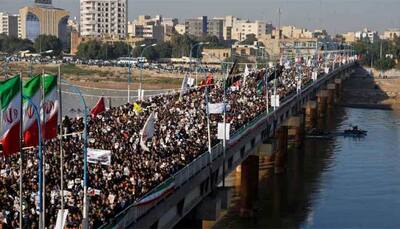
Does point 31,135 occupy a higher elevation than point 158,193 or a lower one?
higher


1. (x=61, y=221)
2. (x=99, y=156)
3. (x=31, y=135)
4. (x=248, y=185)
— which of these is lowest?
(x=248, y=185)

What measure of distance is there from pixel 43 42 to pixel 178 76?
113 ft

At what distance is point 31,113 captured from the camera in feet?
66.4

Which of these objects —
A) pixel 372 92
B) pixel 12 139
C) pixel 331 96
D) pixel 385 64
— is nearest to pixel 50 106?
pixel 12 139

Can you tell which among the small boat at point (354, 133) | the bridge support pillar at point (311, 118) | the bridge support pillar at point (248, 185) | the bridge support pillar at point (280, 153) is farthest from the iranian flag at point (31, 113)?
the bridge support pillar at point (311, 118)

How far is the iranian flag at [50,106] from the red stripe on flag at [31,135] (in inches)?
31.7

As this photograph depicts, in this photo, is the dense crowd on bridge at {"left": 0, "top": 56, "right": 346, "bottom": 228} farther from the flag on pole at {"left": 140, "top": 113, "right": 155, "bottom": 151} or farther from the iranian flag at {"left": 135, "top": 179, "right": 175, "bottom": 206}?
the flag on pole at {"left": 140, "top": 113, "right": 155, "bottom": 151}

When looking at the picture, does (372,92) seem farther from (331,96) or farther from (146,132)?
(146,132)

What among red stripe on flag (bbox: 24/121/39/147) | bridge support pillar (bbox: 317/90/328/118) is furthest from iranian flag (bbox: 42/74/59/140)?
bridge support pillar (bbox: 317/90/328/118)

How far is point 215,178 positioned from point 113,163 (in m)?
7.39

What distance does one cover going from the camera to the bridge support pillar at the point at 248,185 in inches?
1735

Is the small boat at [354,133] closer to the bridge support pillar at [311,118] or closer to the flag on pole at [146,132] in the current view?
the bridge support pillar at [311,118]

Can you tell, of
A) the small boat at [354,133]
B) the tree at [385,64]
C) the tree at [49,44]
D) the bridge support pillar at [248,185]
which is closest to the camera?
the bridge support pillar at [248,185]

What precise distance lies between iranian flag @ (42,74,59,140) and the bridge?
3.11m
